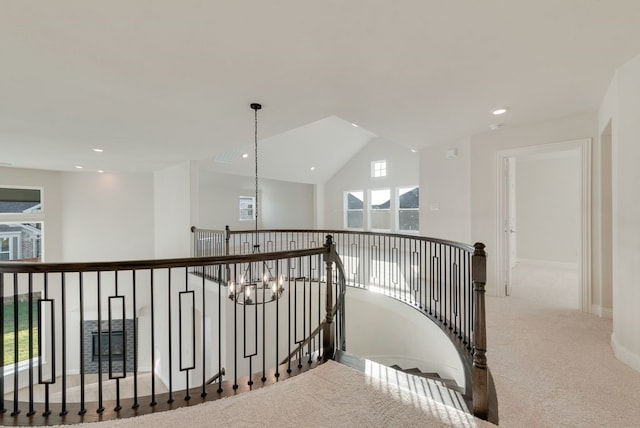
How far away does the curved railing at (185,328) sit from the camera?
78.0 inches

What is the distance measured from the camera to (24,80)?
8.59 feet

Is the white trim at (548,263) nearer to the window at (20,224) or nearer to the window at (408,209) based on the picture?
the window at (408,209)

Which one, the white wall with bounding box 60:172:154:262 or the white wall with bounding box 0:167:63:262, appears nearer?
the white wall with bounding box 0:167:63:262

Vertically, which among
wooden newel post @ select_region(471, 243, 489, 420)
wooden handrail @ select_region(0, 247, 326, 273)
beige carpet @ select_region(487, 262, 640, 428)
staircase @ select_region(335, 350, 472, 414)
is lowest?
staircase @ select_region(335, 350, 472, 414)

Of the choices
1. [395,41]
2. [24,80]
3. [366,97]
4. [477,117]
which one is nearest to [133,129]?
[24,80]

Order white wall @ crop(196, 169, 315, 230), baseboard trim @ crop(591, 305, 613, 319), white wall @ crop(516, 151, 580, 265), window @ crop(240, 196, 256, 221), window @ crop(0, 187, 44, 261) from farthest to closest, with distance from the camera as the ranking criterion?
window @ crop(240, 196, 256, 221)
white wall @ crop(196, 169, 315, 230)
window @ crop(0, 187, 44, 261)
white wall @ crop(516, 151, 580, 265)
baseboard trim @ crop(591, 305, 613, 319)

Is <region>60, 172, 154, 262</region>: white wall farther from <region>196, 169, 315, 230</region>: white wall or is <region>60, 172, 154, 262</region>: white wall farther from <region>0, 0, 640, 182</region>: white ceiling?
<region>0, 0, 640, 182</region>: white ceiling

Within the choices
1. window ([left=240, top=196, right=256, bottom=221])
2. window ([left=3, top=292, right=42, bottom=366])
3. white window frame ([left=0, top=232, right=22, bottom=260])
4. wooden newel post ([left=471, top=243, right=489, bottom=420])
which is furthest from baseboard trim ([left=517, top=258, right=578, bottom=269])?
white window frame ([left=0, top=232, right=22, bottom=260])

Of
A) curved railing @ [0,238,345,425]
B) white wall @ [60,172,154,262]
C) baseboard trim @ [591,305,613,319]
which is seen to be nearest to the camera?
curved railing @ [0,238,345,425]

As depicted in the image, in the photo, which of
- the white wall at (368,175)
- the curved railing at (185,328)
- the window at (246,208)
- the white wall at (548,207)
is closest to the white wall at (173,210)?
the curved railing at (185,328)

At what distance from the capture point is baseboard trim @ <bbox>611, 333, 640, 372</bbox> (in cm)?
232

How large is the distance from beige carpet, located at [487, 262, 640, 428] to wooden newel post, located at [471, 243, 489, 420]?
0.49ft

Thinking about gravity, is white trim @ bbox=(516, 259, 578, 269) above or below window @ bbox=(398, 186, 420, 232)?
below

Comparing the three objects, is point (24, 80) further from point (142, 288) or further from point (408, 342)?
point (142, 288)
